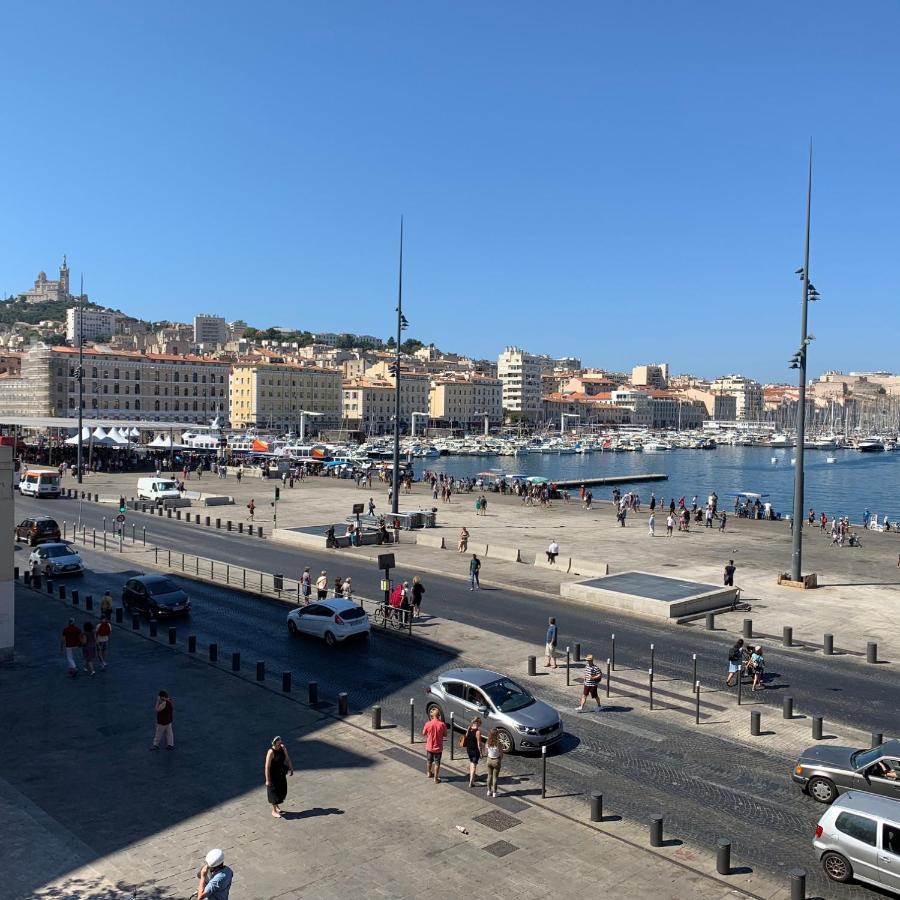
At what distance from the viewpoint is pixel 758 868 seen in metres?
10.6

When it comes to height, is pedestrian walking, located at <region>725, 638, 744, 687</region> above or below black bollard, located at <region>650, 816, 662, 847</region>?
above

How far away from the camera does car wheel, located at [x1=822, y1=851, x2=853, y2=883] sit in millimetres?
10312

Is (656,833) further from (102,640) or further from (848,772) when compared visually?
(102,640)

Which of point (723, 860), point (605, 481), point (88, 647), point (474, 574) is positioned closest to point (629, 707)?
point (723, 860)

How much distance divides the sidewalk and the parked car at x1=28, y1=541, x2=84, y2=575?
13065mm

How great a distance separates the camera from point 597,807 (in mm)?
11680

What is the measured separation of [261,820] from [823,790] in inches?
312

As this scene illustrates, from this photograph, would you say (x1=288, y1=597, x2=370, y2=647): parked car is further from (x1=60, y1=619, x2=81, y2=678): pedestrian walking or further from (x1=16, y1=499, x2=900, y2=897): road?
(x1=60, y1=619, x2=81, y2=678): pedestrian walking

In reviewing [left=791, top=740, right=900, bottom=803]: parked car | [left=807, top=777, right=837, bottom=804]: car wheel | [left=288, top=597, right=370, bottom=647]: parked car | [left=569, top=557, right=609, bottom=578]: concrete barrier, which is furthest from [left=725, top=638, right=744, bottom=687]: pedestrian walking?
[left=569, top=557, right=609, bottom=578]: concrete barrier

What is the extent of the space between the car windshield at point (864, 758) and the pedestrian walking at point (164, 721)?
10.4 m

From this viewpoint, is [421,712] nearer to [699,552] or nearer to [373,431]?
[699,552]

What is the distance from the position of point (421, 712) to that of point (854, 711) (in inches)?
323

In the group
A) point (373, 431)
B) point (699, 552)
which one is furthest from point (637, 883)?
point (373, 431)

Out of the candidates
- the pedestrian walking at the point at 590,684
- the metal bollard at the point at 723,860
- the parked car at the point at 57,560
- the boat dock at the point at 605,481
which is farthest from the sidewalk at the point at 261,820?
the boat dock at the point at 605,481
